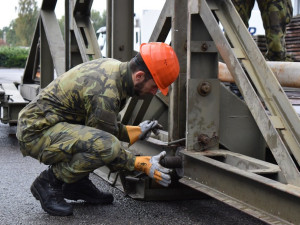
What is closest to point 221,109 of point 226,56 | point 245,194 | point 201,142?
point 201,142

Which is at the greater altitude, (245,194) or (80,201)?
(245,194)

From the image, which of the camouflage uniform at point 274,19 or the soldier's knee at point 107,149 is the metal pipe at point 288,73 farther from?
the camouflage uniform at point 274,19

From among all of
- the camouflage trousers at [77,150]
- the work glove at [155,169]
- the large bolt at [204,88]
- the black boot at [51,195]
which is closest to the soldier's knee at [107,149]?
the camouflage trousers at [77,150]

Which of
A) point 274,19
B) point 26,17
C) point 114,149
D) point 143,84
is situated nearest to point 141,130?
point 114,149

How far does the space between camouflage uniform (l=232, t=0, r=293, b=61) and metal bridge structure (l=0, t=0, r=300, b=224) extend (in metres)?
1.35

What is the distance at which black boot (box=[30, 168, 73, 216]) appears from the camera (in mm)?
3826

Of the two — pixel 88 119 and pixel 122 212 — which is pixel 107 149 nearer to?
pixel 88 119

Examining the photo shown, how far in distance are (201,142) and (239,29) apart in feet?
2.85

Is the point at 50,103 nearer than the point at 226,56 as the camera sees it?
No

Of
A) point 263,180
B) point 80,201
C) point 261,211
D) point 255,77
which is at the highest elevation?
point 255,77

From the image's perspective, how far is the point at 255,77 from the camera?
336 centimetres

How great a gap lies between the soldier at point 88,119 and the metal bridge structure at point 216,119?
31cm

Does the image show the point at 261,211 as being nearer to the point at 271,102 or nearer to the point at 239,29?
the point at 271,102

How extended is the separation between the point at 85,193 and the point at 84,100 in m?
0.90
